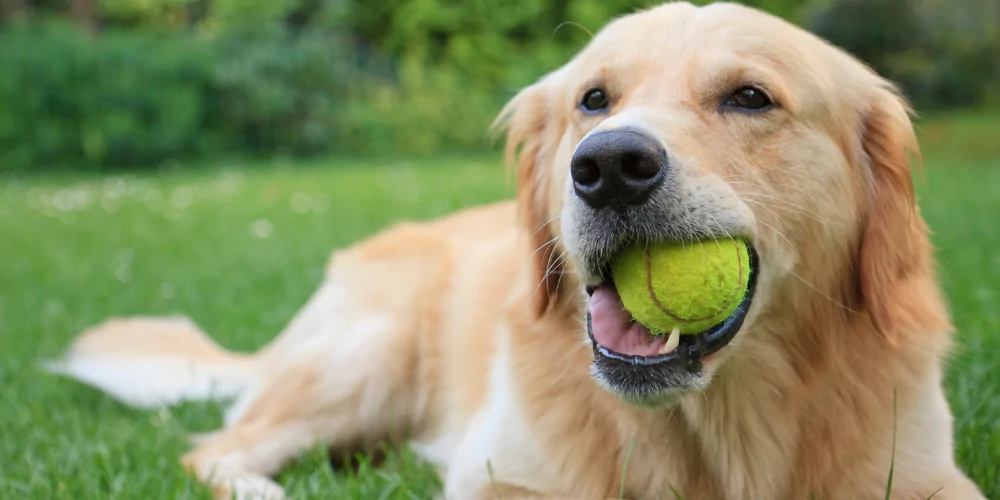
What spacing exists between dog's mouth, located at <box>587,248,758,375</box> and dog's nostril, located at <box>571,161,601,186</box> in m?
0.28

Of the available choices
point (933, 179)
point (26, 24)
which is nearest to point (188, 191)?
point (26, 24)

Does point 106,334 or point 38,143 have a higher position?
point 106,334

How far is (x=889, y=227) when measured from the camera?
7.20ft

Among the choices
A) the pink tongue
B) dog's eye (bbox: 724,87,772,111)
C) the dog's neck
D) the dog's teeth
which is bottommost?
the dog's neck

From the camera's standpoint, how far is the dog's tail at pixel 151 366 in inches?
143

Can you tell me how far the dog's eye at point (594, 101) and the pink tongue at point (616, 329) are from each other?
54cm

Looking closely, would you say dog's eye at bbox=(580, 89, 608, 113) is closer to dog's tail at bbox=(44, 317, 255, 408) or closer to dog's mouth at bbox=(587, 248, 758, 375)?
dog's mouth at bbox=(587, 248, 758, 375)

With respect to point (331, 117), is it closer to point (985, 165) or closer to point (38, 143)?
point (38, 143)

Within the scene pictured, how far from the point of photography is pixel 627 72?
88.6 inches

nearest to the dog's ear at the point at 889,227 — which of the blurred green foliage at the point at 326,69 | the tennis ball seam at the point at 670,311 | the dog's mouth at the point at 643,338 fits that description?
the dog's mouth at the point at 643,338

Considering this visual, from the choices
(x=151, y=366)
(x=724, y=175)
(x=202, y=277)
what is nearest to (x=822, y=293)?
(x=724, y=175)

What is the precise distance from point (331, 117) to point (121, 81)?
3777 millimetres

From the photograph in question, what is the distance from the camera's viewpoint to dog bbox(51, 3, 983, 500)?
192cm

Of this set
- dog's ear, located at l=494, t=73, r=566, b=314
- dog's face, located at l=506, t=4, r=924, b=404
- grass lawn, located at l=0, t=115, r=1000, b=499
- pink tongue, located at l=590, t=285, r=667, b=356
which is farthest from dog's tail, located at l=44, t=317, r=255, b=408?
pink tongue, located at l=590, t=285, r=667, b=356
